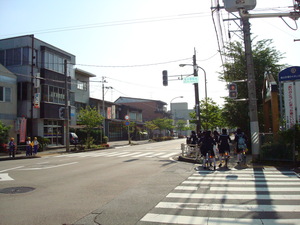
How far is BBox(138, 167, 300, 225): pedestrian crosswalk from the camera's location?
535 cm

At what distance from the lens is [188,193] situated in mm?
7625

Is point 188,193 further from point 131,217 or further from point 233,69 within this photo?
point 233,69

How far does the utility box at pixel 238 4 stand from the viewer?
12.0 m

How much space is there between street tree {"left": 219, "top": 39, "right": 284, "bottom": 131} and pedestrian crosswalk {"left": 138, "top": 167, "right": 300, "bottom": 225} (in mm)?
11865

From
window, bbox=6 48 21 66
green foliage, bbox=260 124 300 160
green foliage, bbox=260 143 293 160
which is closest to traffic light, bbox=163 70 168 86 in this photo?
green foliage, bbox=260 124 300 160

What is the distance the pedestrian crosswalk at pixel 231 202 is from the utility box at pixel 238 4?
7.30 m

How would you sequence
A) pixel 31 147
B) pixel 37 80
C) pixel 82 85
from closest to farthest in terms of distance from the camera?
1. pixel 31 147
2. pixel 37 80
3. pixel 82 85

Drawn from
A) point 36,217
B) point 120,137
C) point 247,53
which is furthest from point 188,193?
point 120,137

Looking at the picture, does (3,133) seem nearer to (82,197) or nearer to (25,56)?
(25,56)

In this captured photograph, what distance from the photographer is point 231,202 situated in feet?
21.5

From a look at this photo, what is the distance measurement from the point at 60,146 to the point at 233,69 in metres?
19.9

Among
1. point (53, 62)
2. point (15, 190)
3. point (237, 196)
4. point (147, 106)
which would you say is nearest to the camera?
point (237, 196)

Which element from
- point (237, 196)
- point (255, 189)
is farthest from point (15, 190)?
point (255, 189)

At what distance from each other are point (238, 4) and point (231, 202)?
905cm
